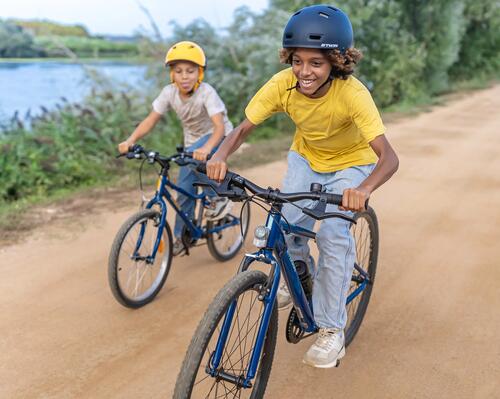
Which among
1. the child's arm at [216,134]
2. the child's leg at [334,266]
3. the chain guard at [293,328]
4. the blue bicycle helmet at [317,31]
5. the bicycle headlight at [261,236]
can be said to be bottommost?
the chain guard at [293,328]

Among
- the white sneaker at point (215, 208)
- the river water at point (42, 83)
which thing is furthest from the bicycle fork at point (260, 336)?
the river water at point (42, 83)

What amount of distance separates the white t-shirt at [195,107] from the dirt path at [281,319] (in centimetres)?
119

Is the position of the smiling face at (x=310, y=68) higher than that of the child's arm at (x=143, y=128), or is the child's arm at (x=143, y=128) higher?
the smiling face at (x=310, y=68)

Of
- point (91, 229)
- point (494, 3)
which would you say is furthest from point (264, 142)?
point (494, 3)

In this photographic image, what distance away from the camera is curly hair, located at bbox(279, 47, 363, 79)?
9.76 feet

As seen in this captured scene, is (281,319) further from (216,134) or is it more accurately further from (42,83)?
(42,83)

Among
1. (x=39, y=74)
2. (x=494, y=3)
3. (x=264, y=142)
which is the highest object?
(x=494, y=3)

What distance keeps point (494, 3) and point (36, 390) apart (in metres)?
24.9

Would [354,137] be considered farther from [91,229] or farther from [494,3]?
[494,3]

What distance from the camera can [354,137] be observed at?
3.37 m

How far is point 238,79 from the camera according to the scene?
1258 centimetres

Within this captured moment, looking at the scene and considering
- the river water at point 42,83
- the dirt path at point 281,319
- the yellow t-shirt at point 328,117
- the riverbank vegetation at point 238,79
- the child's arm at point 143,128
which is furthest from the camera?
the river water at point 42,83

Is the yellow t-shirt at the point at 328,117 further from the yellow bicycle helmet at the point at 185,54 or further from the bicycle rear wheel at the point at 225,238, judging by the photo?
the bicycle rear wheel at the point at 225,238

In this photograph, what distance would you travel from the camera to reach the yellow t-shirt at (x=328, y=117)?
9.96ft
